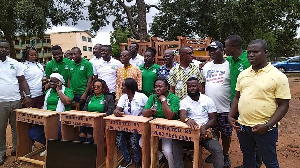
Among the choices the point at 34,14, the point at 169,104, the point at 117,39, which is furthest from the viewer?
the point at 117,39

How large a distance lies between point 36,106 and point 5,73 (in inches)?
35.2

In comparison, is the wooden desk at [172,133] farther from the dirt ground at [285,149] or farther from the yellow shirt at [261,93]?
the dirt ground at [285,149]

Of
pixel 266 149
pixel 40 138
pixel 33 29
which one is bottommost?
pixel 40 138

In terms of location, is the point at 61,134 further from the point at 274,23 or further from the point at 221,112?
the point at 274,23

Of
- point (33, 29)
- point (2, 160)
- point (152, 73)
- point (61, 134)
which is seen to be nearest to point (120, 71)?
point (152, 73)

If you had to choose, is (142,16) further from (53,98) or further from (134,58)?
(53,98)

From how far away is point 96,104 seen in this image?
408cm

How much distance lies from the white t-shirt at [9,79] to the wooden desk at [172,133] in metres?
2.47

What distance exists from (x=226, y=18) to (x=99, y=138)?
7.80m

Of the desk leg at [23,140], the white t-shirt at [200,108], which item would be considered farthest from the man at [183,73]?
the desk leg at [23,140]

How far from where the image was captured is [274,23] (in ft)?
34.6

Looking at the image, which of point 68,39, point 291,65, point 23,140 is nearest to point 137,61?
point 23,140

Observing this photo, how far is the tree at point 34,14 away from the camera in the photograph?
337 inches

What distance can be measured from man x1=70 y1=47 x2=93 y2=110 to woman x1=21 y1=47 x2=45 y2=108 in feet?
2.00
